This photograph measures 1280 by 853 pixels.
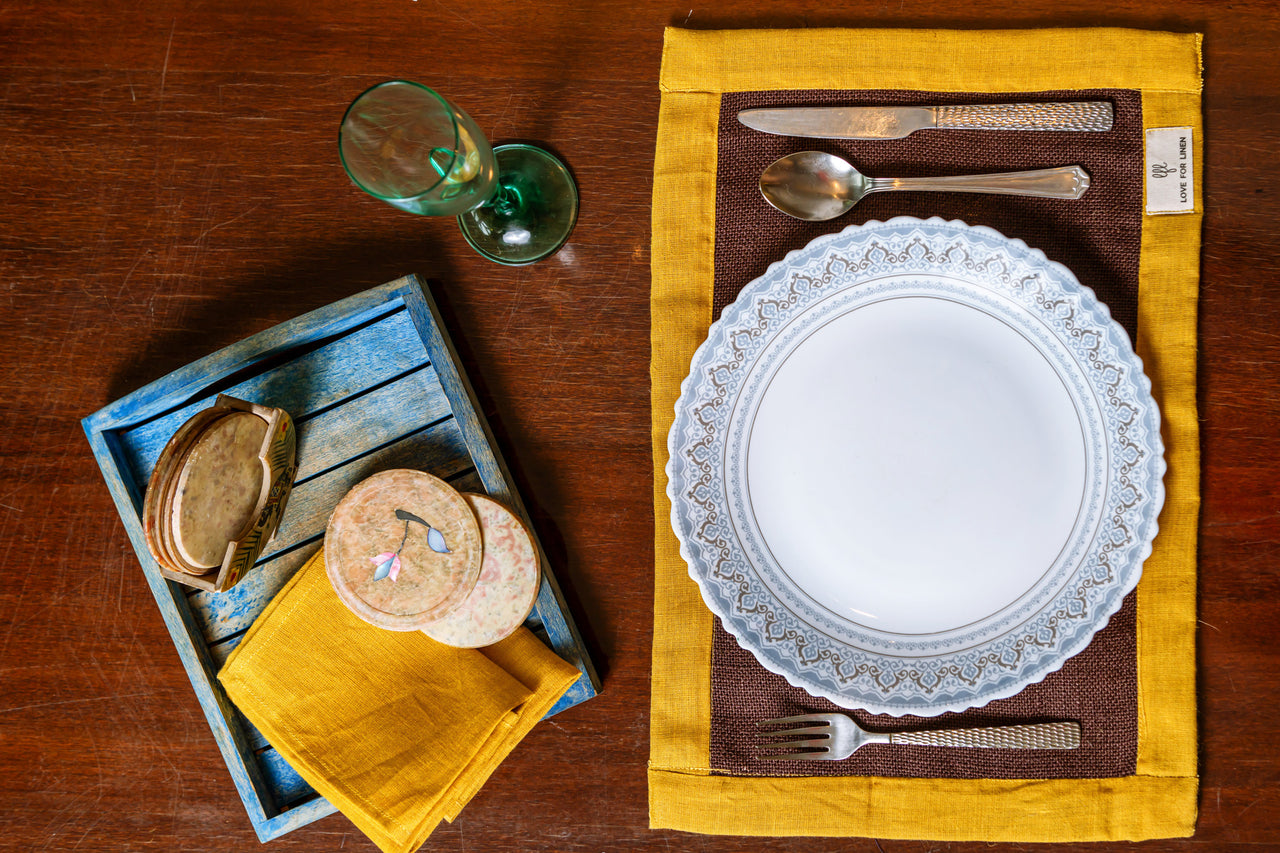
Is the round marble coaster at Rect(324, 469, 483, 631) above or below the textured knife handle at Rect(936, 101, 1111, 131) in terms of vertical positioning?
below

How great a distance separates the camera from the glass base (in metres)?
0.68

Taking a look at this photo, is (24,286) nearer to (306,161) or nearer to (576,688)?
(306,161)

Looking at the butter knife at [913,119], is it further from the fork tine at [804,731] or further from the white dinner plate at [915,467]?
the fork tine at [804,731]

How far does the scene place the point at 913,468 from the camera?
636 millimetres

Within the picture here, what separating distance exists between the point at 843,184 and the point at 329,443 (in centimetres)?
51

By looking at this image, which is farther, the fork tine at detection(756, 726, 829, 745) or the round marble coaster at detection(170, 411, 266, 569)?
the fork tine at detection(756, 726, 829, 745)

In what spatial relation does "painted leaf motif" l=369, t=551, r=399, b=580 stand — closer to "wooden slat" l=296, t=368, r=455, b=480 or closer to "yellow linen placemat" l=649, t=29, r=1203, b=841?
"wooden slat" l=296, t=368, r=455, b=480

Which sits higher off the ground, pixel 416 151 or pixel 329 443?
pixel 416 151

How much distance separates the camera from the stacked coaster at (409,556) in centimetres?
62

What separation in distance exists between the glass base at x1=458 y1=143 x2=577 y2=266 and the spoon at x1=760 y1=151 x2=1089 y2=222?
184mm

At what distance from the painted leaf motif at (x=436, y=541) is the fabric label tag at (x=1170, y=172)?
0.67 m

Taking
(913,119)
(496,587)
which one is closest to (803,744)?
(496,587)

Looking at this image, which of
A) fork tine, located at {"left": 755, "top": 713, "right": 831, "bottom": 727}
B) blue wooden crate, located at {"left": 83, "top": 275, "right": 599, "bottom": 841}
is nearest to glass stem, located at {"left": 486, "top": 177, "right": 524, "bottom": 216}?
blue wooden crate, located at {"left": 83, "top": 275, "right": 599, "bottom": 841}

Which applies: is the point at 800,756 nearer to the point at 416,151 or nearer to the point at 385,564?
the point at 385,564
